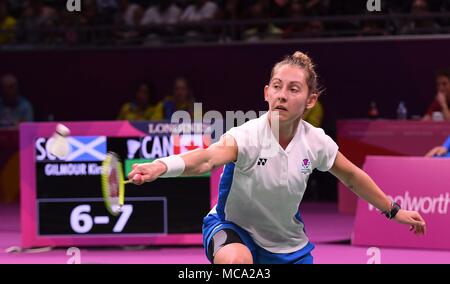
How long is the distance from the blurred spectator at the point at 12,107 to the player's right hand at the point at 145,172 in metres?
9.27

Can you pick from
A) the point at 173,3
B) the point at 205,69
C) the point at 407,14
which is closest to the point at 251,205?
the point at 407,14

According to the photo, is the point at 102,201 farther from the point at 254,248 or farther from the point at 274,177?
the point at 274,177

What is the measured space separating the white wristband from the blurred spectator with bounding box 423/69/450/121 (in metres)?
7.26

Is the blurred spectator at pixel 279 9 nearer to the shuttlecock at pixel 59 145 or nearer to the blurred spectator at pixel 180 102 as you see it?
the blurred spectator at pixel 180 102

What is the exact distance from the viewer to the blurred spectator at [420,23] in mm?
13031

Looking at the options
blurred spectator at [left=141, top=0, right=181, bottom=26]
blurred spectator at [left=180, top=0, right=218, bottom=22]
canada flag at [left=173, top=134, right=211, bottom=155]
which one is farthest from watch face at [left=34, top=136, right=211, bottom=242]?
blurred spectator at [left=141, top=0, right=181, bottom=26]

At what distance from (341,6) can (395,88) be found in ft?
4.51

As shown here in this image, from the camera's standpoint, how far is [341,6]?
45.1ft

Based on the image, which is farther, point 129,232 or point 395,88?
point 395,88

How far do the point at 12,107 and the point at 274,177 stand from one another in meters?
8.93

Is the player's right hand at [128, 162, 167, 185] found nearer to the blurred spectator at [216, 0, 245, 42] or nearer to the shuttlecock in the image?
the shuttlecock

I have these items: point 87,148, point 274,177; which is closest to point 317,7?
point 87,148
